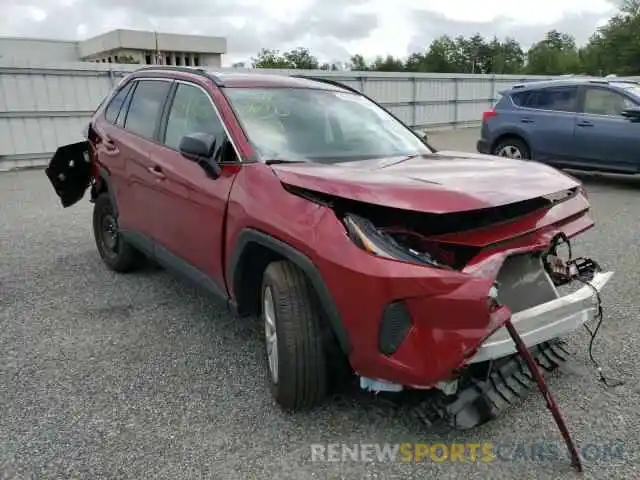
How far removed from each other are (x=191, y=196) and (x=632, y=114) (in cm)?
745

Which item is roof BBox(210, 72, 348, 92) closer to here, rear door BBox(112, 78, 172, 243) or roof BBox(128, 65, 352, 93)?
roof BBox(128, 65, 352, 93)

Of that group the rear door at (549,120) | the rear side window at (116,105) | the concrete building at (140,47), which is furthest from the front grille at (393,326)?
the concrete building at (140,47)

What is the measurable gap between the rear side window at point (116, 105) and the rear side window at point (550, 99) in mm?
7196

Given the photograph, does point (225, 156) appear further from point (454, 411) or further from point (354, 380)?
point (454, 411)

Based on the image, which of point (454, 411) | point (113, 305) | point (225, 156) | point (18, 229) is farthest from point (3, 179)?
point (454, 411)

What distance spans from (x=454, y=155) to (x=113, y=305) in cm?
278

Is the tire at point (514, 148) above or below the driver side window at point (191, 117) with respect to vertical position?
below

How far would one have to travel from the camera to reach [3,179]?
11.0m

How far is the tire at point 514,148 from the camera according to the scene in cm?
988

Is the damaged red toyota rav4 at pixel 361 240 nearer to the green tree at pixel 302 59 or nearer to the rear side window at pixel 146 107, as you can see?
the rear side window at pixel 146 107

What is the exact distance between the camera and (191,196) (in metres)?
3.50

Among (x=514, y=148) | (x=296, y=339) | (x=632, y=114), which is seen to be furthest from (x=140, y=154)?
(x=514, y=148)

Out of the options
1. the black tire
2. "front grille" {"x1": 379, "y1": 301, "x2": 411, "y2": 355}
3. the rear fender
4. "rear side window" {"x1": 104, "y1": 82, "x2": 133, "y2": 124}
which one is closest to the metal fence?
the rear fender

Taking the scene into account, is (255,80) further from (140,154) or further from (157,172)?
(140,154)
